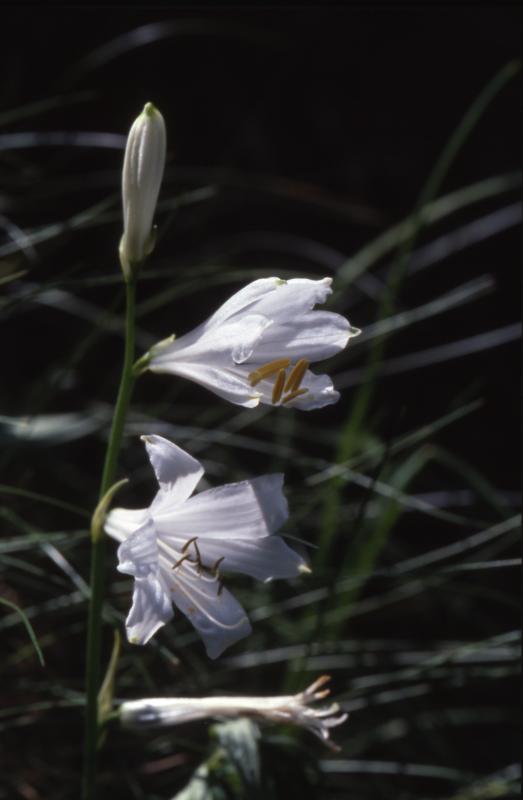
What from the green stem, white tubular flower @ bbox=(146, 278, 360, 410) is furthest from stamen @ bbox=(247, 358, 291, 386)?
the green stem

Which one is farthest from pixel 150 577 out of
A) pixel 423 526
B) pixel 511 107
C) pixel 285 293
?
pixel 511 107

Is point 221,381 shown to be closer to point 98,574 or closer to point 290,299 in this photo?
point 290,299

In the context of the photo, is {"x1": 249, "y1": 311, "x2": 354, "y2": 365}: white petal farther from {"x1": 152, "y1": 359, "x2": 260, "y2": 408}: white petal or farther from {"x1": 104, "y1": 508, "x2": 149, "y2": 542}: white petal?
{"x1": 104, "y1": 508, "x2": 149, "y2": 542}: white petal

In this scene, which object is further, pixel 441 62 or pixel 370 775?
pixel 441 62

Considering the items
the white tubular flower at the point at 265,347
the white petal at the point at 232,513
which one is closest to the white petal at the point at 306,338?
the white tubular flower at the point at 265,347

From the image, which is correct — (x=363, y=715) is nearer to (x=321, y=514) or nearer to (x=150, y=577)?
Result: (x=321, y=514)

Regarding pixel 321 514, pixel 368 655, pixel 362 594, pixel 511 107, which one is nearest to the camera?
pixel 368 655

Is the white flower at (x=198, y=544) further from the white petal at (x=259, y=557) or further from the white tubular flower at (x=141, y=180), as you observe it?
the white tubular flower at (x=141, y=180)

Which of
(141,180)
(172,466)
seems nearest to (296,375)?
(172,466)
